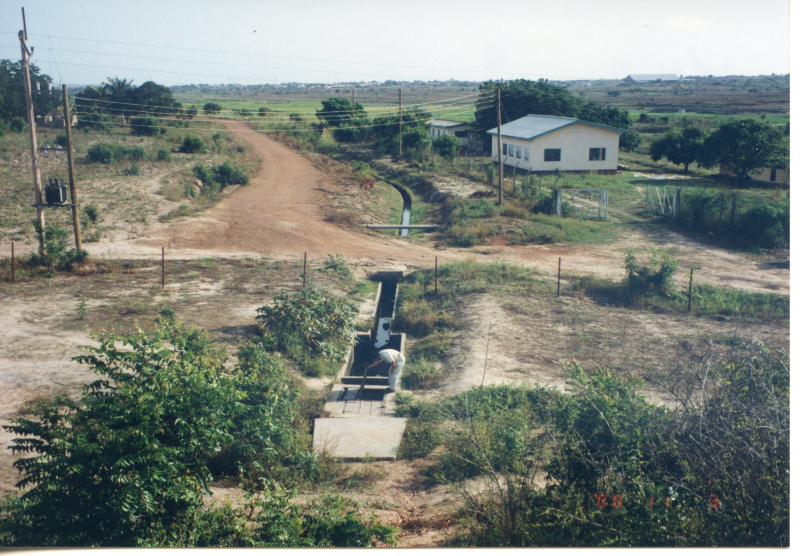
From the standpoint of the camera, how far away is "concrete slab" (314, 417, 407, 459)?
7.99 meters

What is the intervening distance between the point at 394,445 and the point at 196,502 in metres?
3.25

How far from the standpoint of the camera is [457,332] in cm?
1283

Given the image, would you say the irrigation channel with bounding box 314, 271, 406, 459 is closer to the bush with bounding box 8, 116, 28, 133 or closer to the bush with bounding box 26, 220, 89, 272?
the bush with bounding box 26, 220, 89, 272

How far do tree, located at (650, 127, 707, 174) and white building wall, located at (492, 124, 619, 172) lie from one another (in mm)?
2718

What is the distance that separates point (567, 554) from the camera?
5109mm

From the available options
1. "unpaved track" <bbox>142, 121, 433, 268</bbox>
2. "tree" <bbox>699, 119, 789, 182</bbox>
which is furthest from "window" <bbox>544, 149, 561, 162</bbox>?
"unpaved track" <bbox>142, 121, 433, 268</bbox>

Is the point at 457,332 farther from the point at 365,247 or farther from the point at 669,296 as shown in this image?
the point at 365,247

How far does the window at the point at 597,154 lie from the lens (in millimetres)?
33500

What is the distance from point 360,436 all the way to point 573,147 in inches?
1108

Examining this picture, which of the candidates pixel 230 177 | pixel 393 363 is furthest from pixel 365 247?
pixel 230 177

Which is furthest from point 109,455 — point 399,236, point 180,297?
point 399,236

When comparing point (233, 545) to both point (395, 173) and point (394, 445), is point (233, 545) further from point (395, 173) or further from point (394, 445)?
point (395, 173)

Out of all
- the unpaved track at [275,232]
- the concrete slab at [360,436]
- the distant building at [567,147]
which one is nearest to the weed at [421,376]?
the concrete slab at [360,436]

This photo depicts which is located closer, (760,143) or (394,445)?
(394,445)
